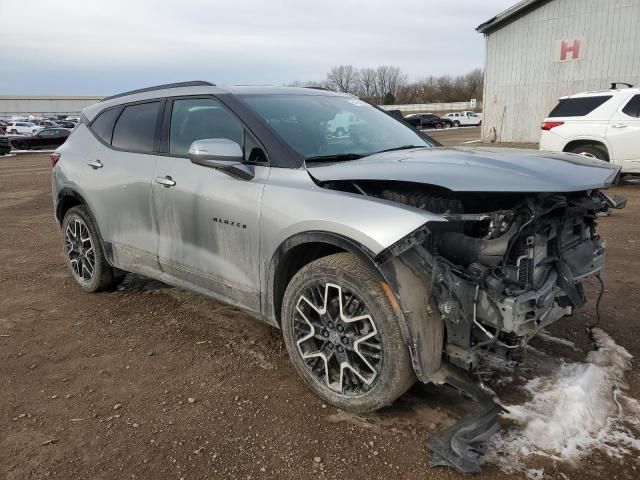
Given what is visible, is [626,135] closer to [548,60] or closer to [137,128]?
[137,128]

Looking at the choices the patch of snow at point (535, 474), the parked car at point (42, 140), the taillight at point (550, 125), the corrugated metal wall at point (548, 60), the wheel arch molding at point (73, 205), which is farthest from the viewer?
the parked car at point (42, 140)

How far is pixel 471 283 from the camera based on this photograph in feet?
8.29

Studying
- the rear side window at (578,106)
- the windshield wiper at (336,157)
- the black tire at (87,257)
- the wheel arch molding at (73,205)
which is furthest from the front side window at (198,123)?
the rear side window at (578,106)

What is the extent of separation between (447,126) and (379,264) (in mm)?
50032

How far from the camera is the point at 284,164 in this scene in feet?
10.2

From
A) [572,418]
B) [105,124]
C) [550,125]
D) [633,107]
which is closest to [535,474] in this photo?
[572,418]

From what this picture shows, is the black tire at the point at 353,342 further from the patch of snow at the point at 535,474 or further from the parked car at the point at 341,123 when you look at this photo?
the parked car at the point at 341,123

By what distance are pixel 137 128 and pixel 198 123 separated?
84 centimetres

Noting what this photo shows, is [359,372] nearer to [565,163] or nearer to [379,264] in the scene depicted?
[379,264]

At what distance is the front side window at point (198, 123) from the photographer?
136 inches

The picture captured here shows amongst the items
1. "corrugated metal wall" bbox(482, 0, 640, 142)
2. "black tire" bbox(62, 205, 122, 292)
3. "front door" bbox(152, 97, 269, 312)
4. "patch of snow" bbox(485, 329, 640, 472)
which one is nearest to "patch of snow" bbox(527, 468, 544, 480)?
"patch of snow" bbox(485, 329, 640, 472)

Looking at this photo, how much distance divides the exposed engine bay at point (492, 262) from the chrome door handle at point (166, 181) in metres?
1.43

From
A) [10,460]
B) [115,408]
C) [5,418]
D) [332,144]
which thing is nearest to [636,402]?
[332,144]

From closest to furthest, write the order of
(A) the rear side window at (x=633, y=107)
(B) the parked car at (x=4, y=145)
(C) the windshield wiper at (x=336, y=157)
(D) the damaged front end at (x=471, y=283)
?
(D) the damaged front end at (x=471, y=283) < (C) the windshield wiper at (x=336, y=157) < (A) the rear side window at (x=633, y=107) < (B) the parked car at (x=4, y=145)
